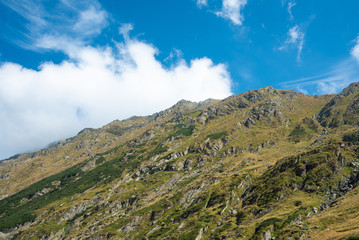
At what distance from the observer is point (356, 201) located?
89.8 meters

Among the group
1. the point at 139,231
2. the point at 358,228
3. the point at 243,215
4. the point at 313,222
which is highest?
the point at 358,228

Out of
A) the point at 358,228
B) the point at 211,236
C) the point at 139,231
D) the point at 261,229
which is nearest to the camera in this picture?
the point at 358,228

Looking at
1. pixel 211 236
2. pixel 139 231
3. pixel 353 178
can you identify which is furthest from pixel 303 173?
pixel 139 231

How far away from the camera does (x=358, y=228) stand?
66.0 metres

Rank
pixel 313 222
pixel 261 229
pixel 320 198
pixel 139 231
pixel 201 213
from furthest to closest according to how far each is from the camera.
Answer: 1. pixel 139 231
2. pixel 201 213
3. pixel 320 198
4. pixel 261 229
5. pixel 313 222

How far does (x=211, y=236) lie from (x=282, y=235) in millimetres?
47436

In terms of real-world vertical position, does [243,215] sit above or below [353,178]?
below

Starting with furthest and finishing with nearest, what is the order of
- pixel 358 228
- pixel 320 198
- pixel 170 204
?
pixel 170 204, pixel 320 198, pixel 358 228

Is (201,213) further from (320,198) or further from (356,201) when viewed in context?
(356,201)

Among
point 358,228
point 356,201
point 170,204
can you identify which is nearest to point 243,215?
point 356,201

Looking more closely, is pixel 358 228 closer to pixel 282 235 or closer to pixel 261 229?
pixel 282 235

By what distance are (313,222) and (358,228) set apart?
22598mm

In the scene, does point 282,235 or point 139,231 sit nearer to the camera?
point 282,235

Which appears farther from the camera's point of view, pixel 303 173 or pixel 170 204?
pixel 170 204
